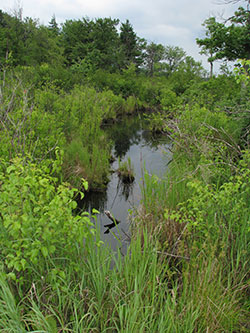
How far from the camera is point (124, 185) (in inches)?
272

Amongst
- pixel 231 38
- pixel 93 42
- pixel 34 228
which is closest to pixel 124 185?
pixel 34 228

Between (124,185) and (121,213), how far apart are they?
1.35 m

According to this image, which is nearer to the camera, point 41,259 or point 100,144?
point 41,259

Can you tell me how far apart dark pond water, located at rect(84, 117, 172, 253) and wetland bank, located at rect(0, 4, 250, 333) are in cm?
5

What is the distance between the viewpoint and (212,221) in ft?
9.57

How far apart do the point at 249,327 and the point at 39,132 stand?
4.16m

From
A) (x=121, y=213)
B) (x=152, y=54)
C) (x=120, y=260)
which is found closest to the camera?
(x=120, y=260)

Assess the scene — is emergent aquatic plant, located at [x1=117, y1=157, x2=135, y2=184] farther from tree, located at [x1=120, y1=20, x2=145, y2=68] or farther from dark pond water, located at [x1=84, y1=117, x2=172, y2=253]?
tree, located at [x1=120, y1=20, x2=145, y2=68]

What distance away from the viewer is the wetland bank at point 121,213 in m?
1.94

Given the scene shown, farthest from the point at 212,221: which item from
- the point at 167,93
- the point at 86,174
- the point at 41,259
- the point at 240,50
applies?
the point at 167,93

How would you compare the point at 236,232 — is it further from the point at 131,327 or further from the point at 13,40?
the point at 13,40

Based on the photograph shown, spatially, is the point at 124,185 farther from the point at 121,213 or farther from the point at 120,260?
the point at 120,260

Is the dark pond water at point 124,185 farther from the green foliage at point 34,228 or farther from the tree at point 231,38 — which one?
the tree at point 231,38

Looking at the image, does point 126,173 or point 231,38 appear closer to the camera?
point 126,173
